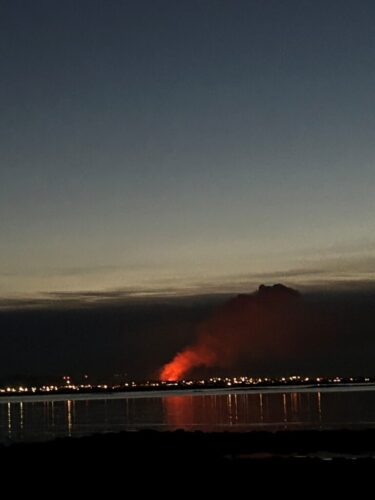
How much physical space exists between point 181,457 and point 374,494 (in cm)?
1343

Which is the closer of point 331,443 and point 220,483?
point 220,483

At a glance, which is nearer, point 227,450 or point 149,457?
point 149,457

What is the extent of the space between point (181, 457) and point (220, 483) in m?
9.22

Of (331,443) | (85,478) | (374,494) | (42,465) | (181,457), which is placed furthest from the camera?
(331,443)

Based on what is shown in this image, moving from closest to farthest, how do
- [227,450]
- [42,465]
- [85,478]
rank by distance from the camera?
[85,478], [42,465], [227,450]

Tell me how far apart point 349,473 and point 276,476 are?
93.5 inches

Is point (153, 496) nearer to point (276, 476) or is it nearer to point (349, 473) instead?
point (276, 476)

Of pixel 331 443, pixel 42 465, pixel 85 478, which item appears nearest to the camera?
pixel 85 478

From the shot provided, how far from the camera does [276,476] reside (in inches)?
1147

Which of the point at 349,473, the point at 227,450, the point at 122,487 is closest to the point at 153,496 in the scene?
the point at 122,487

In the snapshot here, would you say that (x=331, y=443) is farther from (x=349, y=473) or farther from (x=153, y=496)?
(x=153, y=496)

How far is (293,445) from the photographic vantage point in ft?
141

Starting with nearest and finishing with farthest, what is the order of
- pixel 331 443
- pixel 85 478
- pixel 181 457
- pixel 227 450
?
pixel 85 478, pixel 181 457, pixel 227 450, pixel 331 443

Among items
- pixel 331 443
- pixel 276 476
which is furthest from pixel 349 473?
pixel 331 443
